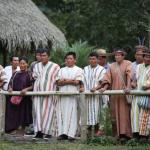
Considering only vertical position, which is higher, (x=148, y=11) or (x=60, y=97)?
(x=148, y=11)

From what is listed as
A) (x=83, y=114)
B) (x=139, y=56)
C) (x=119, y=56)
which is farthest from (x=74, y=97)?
(x=139, y=56)

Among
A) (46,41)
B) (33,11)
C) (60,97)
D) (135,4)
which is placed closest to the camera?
(60,97)

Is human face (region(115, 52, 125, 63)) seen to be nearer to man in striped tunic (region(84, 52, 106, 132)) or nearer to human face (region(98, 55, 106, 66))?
man in striped tunic (region(84, 52, 106, 132))

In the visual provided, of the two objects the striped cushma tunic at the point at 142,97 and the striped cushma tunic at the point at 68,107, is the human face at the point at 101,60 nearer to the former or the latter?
the striped cushma tunic at the point at 68,107

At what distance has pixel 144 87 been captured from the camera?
33.0 feet

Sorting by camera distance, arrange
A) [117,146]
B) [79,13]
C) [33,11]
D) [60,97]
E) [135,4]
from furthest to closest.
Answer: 1. [79,13]
2. [135,4]
3. [33,11]
4. [60,97]
5. [117,146]

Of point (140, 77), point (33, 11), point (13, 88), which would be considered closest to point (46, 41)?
point (33, 11)

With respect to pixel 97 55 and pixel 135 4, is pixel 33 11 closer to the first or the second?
pixel 135 4

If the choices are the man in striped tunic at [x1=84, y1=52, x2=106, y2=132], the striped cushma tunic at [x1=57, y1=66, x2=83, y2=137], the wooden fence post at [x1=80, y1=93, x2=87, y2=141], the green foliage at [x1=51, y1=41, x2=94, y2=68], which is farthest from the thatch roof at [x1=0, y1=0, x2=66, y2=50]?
the wooden fence post at [x1=80, y1=93, x2=87, y2=141]

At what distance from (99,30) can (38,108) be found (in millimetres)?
12936

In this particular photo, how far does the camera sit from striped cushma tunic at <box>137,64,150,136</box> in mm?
9945

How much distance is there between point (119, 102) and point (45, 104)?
136 centimetres

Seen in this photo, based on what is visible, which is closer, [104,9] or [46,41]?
[46,41]

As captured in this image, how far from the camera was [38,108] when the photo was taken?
1085cm
